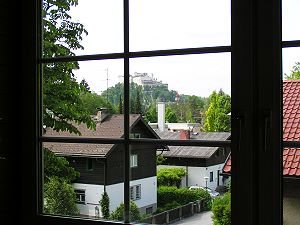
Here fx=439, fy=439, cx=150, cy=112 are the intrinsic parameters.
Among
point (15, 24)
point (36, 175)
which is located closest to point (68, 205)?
point (36, 175)

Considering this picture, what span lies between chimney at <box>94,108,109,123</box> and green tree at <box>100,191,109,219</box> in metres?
0.33

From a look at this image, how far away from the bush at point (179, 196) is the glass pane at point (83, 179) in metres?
0.19

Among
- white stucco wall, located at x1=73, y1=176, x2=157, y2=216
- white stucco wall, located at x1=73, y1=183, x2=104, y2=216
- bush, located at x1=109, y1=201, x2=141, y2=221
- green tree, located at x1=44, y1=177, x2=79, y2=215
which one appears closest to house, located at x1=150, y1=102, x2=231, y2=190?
white stucco wall, located at x1=73, y1=176, x2=157, y2=216

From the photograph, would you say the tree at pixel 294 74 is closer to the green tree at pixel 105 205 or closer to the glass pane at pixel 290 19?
the glass pane at pixel 290 19

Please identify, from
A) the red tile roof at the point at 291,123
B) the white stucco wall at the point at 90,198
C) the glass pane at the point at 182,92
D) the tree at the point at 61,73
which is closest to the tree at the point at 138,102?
the glass pane at the point at 182,92

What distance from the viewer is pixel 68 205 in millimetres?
2059

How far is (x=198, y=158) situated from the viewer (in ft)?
5.80

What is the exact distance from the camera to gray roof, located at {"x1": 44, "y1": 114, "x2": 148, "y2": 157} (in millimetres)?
1942

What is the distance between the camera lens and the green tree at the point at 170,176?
5.88 ft

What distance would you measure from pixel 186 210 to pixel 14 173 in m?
0.89

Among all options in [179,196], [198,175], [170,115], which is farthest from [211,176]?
[170,115]

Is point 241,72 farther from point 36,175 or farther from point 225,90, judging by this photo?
point 36,175

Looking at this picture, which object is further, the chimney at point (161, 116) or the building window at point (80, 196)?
the building window at point (80, 196)

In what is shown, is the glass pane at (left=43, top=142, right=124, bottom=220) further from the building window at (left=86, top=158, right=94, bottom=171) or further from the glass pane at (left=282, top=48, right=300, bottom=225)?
the glass pane at (left=282, top=48, right=300, bottom=225)
